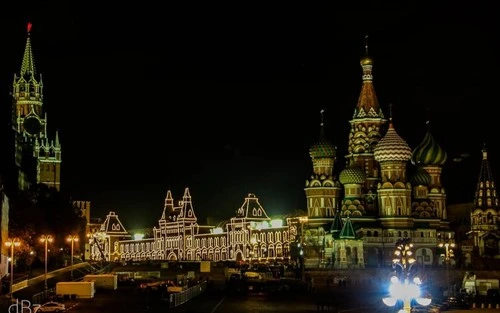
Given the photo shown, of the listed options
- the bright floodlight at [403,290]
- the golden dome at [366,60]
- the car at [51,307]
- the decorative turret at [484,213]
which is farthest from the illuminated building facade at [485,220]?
the bright floodlight at [403,290]

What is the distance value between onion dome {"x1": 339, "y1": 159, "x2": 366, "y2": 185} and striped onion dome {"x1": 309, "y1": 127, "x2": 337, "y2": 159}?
2.61 m

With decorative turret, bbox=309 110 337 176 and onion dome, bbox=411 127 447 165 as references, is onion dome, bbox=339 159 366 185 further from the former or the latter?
onion dome, bbox=411 127 447 165

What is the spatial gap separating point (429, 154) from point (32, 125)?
58.2 m

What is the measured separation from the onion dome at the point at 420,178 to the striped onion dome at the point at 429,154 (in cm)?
281

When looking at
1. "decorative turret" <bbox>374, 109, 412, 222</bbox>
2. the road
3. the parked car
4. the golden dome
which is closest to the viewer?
the road

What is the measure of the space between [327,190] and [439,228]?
13.5m

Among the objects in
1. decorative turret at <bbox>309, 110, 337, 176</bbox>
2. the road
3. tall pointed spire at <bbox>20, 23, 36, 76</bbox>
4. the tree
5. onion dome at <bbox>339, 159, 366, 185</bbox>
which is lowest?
the road

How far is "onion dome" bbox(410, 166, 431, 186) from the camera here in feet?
355

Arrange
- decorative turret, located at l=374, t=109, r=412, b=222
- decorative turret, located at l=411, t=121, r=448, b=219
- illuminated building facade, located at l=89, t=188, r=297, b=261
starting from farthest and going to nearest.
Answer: illuminated building facade, located at l=89, t=188, r=297, b=261 < decorative turret, located at l=411, t=121, r=448, b=219 < decorative turret, located at l=374, t=109, r=412, b=222

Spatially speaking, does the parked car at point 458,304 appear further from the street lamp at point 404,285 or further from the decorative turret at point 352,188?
the decorative turret at point 352,188

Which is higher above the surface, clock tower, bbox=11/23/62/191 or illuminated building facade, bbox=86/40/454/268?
clock tower, bbox=11/23/62/191

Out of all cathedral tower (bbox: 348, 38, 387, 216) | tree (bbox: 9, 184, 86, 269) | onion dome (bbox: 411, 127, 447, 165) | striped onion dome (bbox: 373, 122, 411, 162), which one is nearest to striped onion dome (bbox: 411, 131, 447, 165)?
onion dome (bbox: 411, 127, 447, 165)

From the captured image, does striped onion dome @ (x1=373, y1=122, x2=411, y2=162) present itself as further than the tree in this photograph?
Yes

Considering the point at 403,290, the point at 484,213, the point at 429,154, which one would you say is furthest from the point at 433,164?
the point at 403,290
